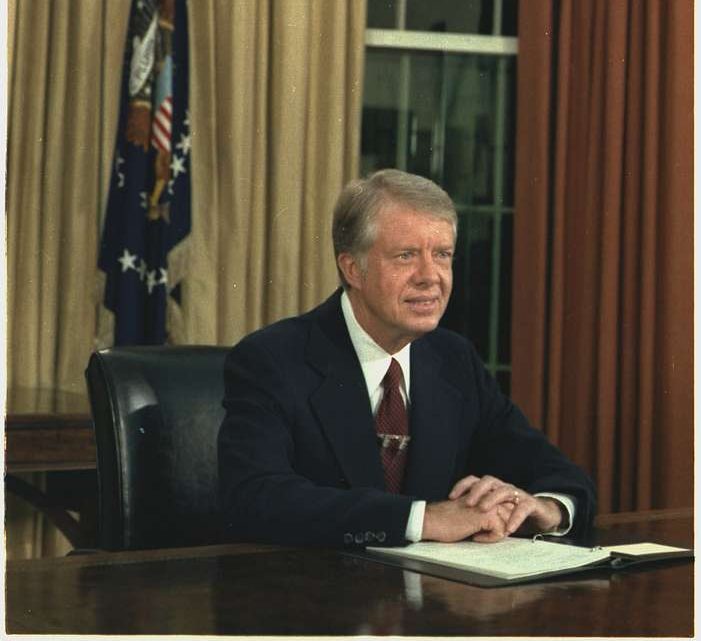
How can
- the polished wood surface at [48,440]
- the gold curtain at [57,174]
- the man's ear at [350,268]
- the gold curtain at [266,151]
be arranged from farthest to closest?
the gold curtain at [266,151], the gold curtain at [57,174], the polished wood surface at [48,440], the man's ear at [350,268]

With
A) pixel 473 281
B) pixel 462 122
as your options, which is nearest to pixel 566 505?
pixel 473 281

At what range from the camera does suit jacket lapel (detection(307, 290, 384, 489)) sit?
2609mm

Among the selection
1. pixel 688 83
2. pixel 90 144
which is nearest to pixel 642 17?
pixel 688 83

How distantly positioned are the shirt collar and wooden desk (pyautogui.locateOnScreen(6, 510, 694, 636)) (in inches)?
25.0

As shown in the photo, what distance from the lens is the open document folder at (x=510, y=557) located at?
1981mm

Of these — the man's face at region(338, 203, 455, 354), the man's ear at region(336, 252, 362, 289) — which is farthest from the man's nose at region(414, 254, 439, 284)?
the man's ear at region(336, 252, 362, 289)

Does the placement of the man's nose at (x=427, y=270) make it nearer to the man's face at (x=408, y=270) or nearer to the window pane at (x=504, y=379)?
the man's face at (x=408, y=270)

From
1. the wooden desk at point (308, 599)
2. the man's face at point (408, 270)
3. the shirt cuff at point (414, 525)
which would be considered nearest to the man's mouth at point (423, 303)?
the man's face at point (408, 270)

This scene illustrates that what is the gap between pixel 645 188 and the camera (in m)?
5.30

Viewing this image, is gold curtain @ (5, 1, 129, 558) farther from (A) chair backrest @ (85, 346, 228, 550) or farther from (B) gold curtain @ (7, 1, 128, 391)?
(A) chair backrest @ (85, 346, 228, 550)

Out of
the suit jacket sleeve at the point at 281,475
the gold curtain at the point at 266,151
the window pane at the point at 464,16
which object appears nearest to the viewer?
the suit jacket sleeve at the point at 281,475

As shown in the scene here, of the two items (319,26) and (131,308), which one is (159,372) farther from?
(319,26)

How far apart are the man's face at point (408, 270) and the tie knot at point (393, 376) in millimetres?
63

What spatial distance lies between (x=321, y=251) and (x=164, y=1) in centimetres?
115
